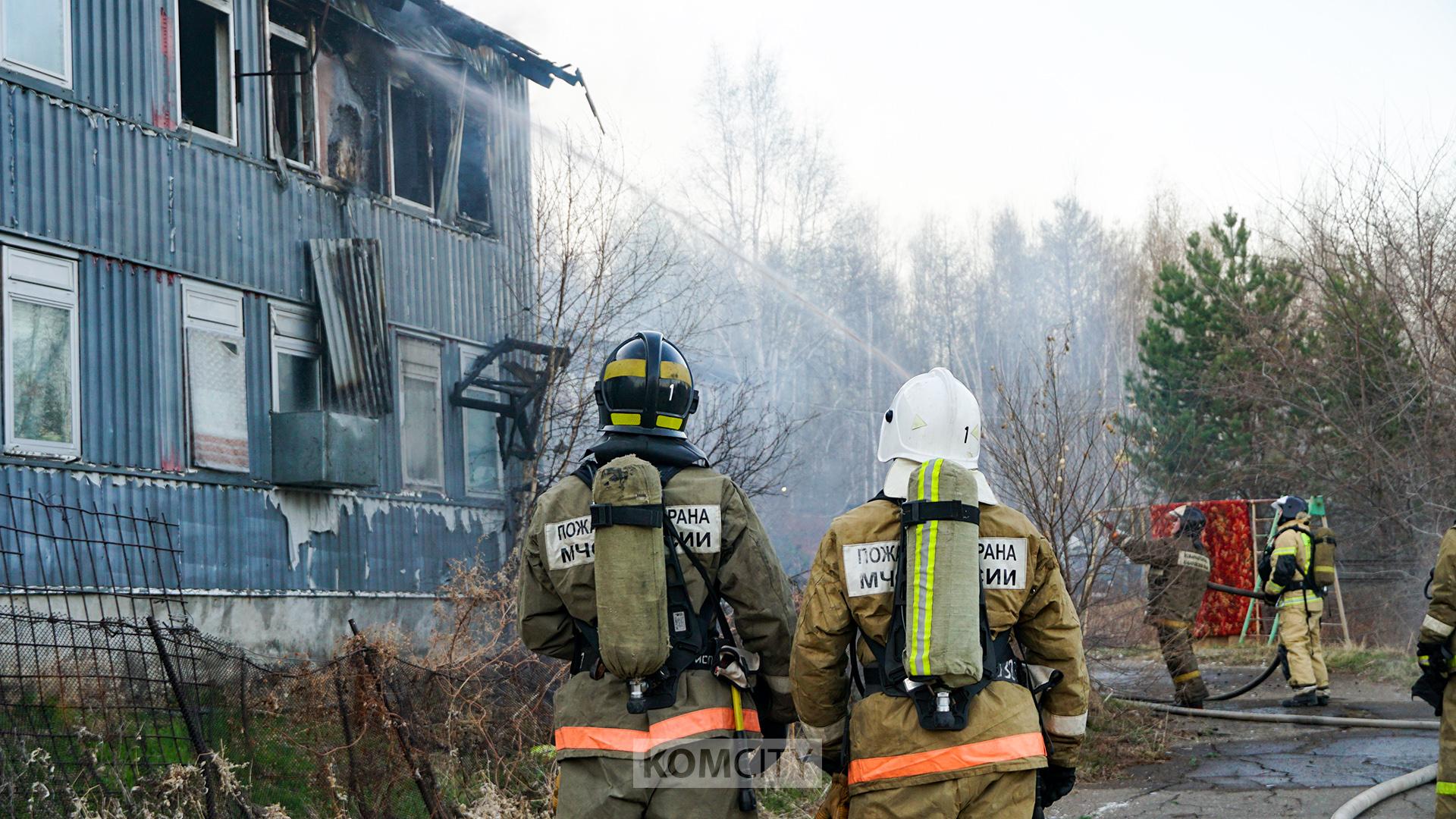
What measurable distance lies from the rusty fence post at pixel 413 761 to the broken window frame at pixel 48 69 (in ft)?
18.5

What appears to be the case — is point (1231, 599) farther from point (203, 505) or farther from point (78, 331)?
point (78, 331)

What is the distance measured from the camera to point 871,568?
3.78 metres

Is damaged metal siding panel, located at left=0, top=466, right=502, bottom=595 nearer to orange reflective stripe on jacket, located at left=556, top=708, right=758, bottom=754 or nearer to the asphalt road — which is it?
the asphalt road

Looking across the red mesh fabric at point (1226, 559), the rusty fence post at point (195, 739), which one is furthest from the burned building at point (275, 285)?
the red mesh fabric at point (1226, 559)

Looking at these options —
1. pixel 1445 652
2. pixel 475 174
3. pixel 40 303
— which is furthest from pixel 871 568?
pixel 475 174

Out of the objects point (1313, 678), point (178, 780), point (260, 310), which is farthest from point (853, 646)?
point (1313, 678)

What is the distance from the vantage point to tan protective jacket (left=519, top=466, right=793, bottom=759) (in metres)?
3.88

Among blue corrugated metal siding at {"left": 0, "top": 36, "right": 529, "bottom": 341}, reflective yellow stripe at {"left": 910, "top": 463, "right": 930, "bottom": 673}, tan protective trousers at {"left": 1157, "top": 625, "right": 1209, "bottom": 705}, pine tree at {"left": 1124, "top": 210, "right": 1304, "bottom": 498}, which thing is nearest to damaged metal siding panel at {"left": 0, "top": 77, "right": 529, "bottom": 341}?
blue corrugated metal siding at {"left": 0, "top": 36, "right": 529, "bottom": 341}

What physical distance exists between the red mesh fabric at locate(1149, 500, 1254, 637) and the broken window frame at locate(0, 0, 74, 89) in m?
14.0

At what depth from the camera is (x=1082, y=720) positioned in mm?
4027

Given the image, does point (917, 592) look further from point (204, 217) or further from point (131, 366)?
point (204, 217)

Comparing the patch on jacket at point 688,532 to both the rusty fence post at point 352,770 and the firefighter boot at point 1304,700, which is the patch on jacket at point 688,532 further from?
the firefighter boot at point 1304,700

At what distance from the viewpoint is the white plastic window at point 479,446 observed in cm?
1355

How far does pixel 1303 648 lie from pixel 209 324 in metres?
9.82
